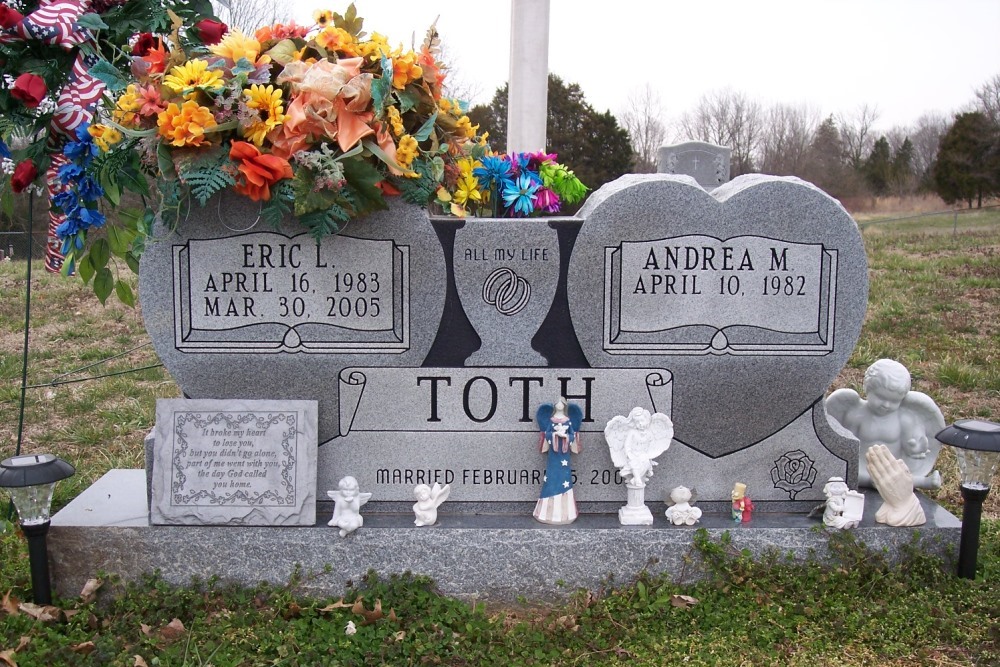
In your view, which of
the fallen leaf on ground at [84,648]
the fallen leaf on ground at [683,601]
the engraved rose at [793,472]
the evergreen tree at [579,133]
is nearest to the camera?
the fallen leaf on ground at [84,648]

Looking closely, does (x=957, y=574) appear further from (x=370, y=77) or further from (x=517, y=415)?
(x=370, y=77)

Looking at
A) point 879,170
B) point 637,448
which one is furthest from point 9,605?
point 879,170

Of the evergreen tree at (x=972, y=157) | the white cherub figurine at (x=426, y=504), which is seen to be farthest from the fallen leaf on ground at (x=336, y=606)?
the evergreen tree at (x=972, y=157)

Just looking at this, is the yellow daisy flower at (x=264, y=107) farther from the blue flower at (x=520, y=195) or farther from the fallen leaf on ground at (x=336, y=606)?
the fallen leaf on ground at (x=336, y=606)

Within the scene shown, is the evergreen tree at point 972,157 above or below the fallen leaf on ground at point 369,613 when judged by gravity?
above

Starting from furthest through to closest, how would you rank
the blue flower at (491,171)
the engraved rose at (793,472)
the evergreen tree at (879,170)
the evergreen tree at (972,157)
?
the evergreen tree at (879,170) → the evergreen tree at (972,157) → the blue flower at (491,171) → the engraved rose at (793,472)

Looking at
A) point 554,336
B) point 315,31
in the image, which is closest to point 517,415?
point 554,336

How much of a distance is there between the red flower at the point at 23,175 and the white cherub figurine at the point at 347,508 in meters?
2.03

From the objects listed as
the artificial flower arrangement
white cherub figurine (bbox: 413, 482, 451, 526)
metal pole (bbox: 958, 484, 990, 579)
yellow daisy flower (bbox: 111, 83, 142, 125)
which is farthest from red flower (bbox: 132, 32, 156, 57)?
metal pole (bbox: 958, 484, 990, 579)

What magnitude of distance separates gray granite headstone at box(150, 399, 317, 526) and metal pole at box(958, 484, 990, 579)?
2.70 meters

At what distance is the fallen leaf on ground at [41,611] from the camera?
326 cm

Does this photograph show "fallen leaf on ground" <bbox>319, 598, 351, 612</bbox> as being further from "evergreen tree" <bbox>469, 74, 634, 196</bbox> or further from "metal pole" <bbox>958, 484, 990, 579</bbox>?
"evergreen tree" <bbox>469, 74, 634, 196</bbox>

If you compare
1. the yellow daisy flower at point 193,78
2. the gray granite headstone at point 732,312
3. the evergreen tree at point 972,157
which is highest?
the evergreen tree at point 972,157

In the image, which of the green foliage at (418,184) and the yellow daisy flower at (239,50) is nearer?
the yellow daisy flower at (239,50)
